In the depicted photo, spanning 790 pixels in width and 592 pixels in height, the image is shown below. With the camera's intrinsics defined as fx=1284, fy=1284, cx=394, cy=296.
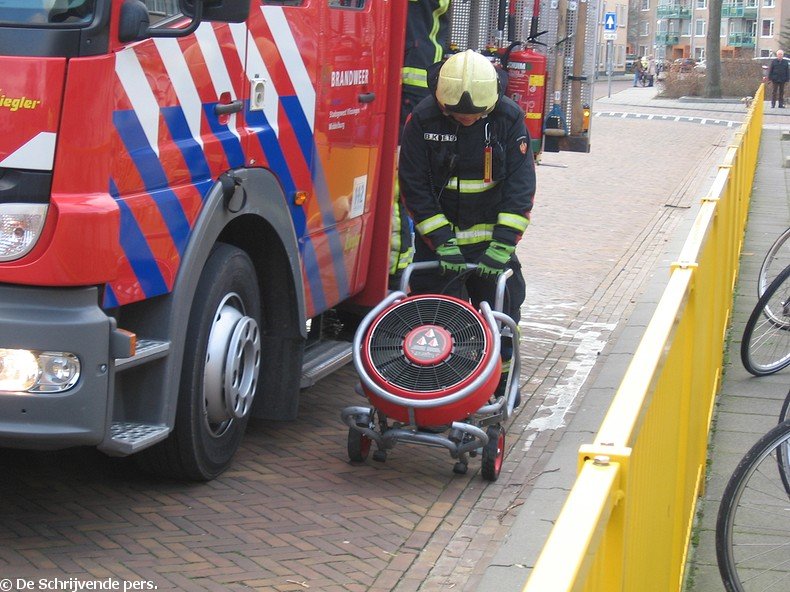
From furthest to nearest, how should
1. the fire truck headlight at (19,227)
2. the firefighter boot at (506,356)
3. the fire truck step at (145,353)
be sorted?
the firefighter boot at (506,356)
the fire truck step at (145,353)
the fire truck headlight at (19,227)

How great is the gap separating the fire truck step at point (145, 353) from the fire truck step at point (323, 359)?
144 cm

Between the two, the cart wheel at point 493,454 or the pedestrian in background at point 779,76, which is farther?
the pedestrian in background at point 779,76

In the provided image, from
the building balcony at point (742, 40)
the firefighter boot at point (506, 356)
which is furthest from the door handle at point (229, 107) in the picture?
the building balcony at point (742, 40)

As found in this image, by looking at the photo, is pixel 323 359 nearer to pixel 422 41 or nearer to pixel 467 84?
pixel 467 84

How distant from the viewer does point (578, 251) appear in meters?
12.4

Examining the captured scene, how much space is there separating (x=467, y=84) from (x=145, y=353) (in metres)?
2.09

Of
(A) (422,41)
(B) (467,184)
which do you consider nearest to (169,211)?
(B) (467,184)

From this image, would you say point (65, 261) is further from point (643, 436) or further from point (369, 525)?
point (643, 436)

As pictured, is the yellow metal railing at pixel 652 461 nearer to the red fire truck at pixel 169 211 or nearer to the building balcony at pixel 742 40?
the red fire truck at pixel 169 211

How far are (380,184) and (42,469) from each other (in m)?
2.35

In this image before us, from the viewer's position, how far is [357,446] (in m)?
5.79

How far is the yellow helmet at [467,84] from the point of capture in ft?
18.9

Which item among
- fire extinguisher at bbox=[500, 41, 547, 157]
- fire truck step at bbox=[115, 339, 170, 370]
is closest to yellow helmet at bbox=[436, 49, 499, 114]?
fire truck step at bbox=[115, 339, 170, 370]

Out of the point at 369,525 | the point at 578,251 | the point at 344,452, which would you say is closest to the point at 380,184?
the point at 344,452
